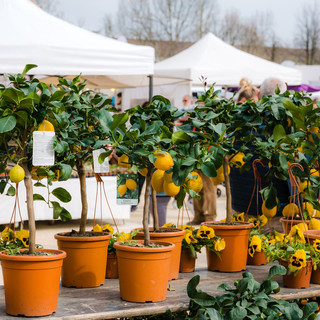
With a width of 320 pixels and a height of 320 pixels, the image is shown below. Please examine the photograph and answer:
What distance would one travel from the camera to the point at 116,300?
226cm

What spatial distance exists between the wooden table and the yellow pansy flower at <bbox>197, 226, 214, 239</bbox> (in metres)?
0.18

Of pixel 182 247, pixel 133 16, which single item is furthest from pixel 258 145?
pixel 133 16

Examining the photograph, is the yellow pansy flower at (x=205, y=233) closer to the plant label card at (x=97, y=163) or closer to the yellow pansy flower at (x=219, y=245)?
the yellow pansy flower at (x=219, y=245)

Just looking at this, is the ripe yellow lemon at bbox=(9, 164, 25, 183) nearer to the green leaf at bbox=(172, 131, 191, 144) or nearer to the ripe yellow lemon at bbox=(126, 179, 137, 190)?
the green leaf at bbox=(172, 131, 191, 144)

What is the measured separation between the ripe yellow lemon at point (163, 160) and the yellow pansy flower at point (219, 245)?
28.8 inches

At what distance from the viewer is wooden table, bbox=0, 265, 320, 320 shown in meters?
2.04

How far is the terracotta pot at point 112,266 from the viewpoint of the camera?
8.76ft

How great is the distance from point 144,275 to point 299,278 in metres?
0.70

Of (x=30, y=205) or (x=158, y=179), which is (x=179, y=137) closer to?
(x=158, y=179)

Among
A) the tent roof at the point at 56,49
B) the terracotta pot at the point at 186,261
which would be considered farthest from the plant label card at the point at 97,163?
the tent roof at the point at 56,49

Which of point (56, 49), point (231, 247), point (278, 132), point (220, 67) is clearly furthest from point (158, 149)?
point (220, 67)

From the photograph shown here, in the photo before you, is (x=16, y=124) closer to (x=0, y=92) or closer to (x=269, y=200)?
(x=0, y=92)

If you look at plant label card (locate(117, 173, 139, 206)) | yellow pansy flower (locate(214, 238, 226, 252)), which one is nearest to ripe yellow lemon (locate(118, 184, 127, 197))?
plant label card (locate(117, 173, 139, 206))

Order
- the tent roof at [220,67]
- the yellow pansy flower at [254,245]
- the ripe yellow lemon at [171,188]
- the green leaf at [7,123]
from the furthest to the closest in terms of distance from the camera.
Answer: the tent roof at [220,67] → the yellow pansy flower at [254,245] → the ripe yellow lemon at [171,188] → the green leaf at [7,123]
